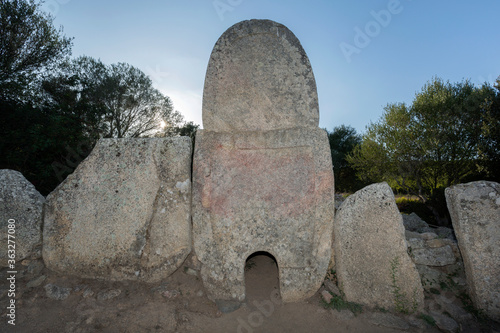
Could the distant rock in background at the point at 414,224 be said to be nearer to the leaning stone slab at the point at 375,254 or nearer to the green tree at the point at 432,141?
the leaning stone slab at the point at 375,254

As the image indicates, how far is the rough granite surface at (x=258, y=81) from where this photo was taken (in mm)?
3801

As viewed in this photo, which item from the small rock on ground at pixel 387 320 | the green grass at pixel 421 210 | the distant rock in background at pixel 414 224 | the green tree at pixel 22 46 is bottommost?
the small rock on ground at pixel 387 320

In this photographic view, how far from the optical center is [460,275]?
11.8 ft

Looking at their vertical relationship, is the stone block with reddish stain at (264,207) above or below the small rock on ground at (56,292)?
above

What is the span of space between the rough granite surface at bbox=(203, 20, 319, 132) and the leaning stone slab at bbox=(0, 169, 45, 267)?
8.41 ft

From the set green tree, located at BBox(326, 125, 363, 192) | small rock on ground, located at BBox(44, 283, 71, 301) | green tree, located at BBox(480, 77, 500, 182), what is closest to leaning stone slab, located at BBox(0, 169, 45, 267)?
small rock on ground, located at BBox(44, 283, 71, 301)

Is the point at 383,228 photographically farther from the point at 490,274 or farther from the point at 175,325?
the point at 175,325

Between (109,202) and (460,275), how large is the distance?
467 cm

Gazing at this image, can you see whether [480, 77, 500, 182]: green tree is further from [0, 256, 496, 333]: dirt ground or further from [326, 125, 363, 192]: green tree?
[0, 256, 496, 333]: dirt ground

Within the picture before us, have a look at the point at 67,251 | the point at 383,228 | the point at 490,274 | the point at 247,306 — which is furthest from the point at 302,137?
the point at 67,251

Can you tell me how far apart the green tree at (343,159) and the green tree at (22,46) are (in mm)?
13317

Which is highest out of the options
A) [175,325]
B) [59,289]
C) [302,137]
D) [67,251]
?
[302,137]

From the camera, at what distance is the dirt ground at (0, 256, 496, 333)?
300 cm
